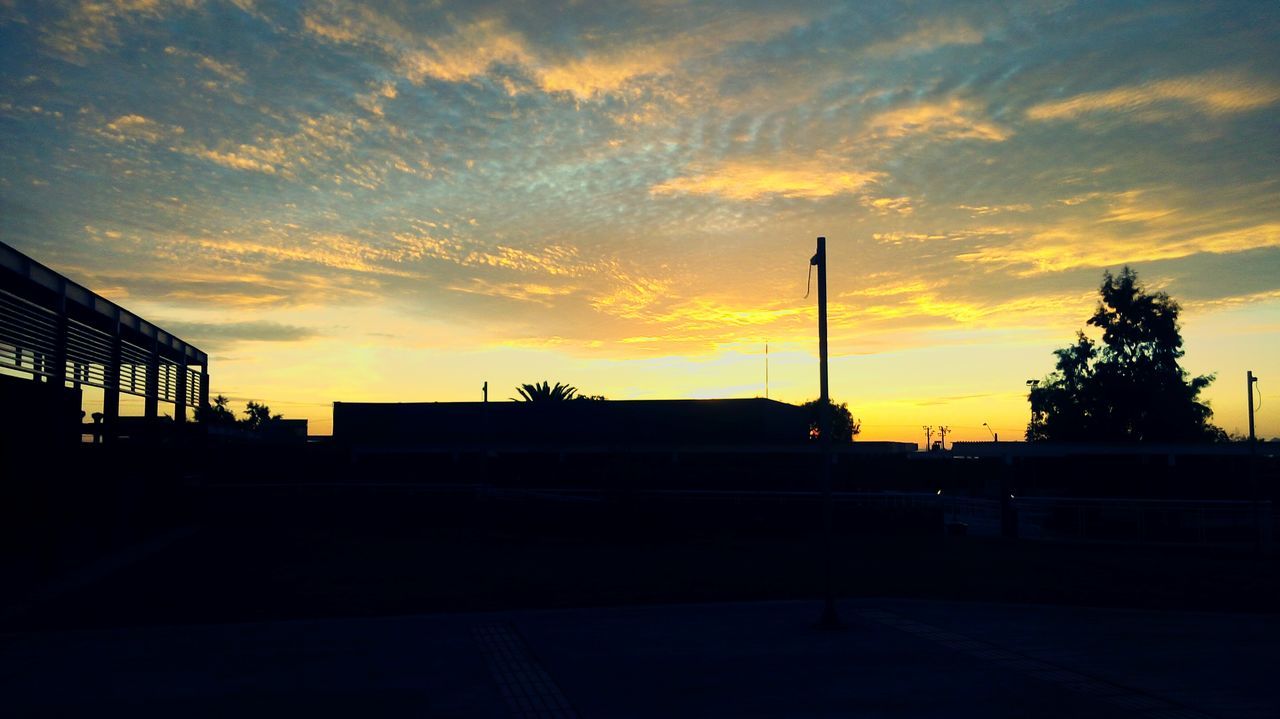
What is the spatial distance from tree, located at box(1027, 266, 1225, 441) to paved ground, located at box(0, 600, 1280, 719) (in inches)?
2293

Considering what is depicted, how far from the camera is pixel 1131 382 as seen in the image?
67.0 metres

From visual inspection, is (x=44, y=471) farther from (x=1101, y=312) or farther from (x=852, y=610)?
(x=1101, y=312)

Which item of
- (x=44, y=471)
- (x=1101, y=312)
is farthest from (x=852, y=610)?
(x=1101, y=312)

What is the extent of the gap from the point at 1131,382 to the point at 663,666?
66.0 metres

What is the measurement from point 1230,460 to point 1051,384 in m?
16.3

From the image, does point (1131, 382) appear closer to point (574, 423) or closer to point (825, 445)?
point (574, 423)

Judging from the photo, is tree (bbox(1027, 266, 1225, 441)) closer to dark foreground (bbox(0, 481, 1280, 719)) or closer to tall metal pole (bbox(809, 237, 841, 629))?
dark foreground (bbox(0, 481, 1280, 719))

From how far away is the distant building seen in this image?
66125mm

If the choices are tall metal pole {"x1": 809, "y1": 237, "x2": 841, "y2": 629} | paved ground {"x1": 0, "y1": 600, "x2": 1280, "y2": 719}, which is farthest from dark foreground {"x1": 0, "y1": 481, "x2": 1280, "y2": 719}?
tall metal pole {"x1": 809, "y1": 237, "x2": 841, "y2": 629}

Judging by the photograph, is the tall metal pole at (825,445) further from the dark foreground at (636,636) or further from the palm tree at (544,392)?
the palm tree at (544,392)

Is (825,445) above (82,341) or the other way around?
the other way around

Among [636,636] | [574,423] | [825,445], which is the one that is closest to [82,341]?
[636,636]

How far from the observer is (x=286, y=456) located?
5994cm

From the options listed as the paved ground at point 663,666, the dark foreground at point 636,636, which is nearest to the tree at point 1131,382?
the dark foreground at point 636,636
